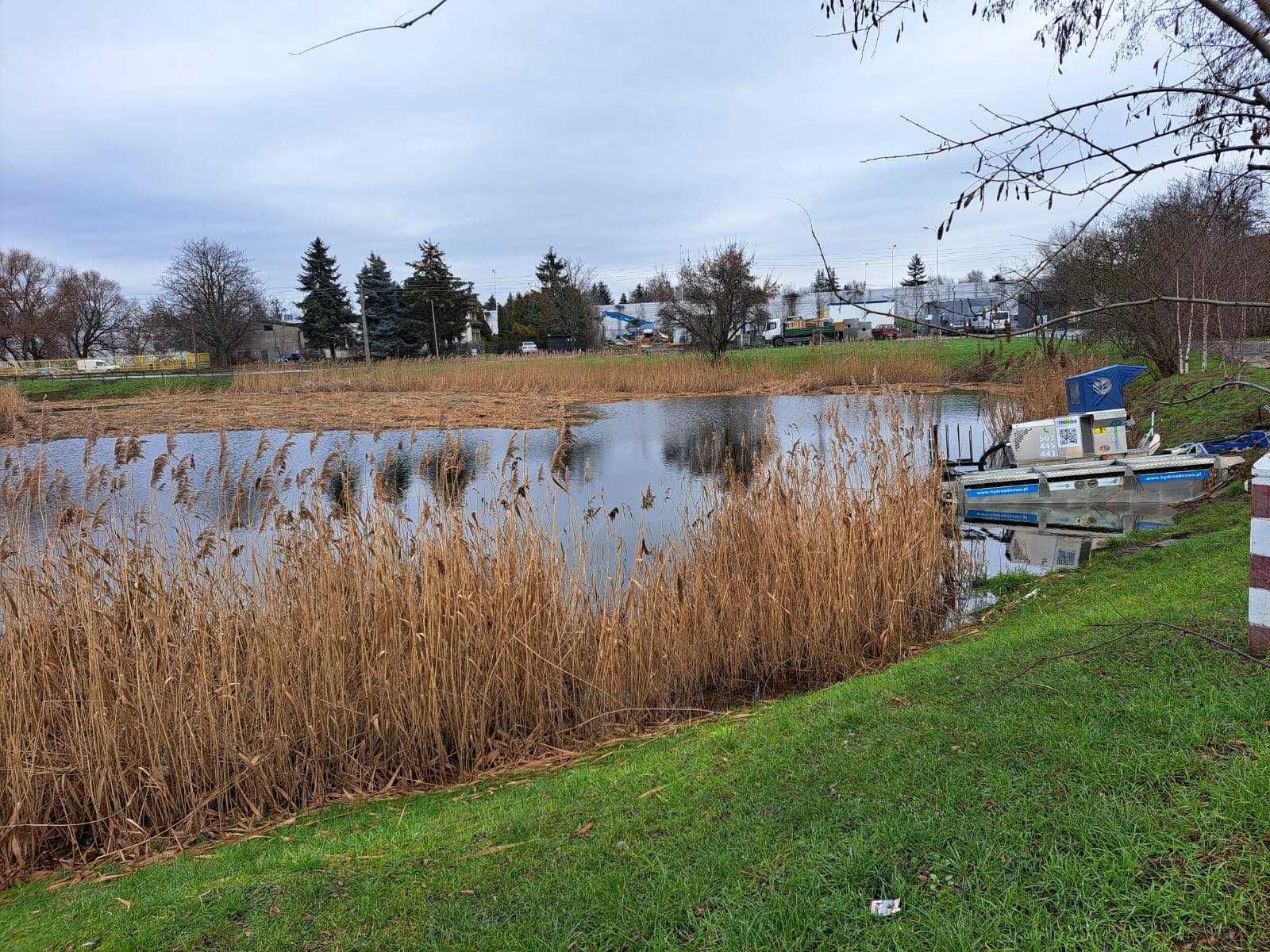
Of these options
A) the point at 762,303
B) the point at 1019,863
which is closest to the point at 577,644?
the point at 1019,863

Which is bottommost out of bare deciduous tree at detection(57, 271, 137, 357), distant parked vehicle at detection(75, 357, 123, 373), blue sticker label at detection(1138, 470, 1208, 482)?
blue sticker label at detection(1138, 470, 1208, 482)

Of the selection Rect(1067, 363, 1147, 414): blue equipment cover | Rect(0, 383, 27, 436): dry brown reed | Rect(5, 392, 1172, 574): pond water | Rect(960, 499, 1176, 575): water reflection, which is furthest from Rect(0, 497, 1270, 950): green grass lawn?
Rect(0, 383, 27, 436): dry brown reed

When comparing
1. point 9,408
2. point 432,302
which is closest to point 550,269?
point 432,302

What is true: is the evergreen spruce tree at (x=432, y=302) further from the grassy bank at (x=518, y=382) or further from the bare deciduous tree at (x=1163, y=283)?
the bare deciduous tree at (x=1163, y=283)

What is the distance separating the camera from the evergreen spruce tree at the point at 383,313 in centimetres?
5550

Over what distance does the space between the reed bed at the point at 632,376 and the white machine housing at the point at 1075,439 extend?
15.5 metres

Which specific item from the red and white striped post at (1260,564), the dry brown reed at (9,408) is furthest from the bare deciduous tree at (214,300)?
the red and white striped post at (1260,564)

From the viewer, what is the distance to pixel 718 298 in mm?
34906

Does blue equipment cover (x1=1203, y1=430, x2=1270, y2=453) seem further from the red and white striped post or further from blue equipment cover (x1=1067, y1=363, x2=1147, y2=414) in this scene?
the red and white striped post

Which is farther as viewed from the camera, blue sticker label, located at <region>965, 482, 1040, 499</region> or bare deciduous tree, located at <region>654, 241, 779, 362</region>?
bare deciduous tree, located at <region>654, 241, 779, 362</region>

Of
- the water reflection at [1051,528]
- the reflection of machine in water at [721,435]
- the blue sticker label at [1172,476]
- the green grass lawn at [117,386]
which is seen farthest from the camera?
the green grass lawn at [117,386]

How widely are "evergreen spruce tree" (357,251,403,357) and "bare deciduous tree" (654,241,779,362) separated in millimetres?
25796

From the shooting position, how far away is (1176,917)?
2.17 metres

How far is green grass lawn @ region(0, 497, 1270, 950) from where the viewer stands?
2.33 meters
